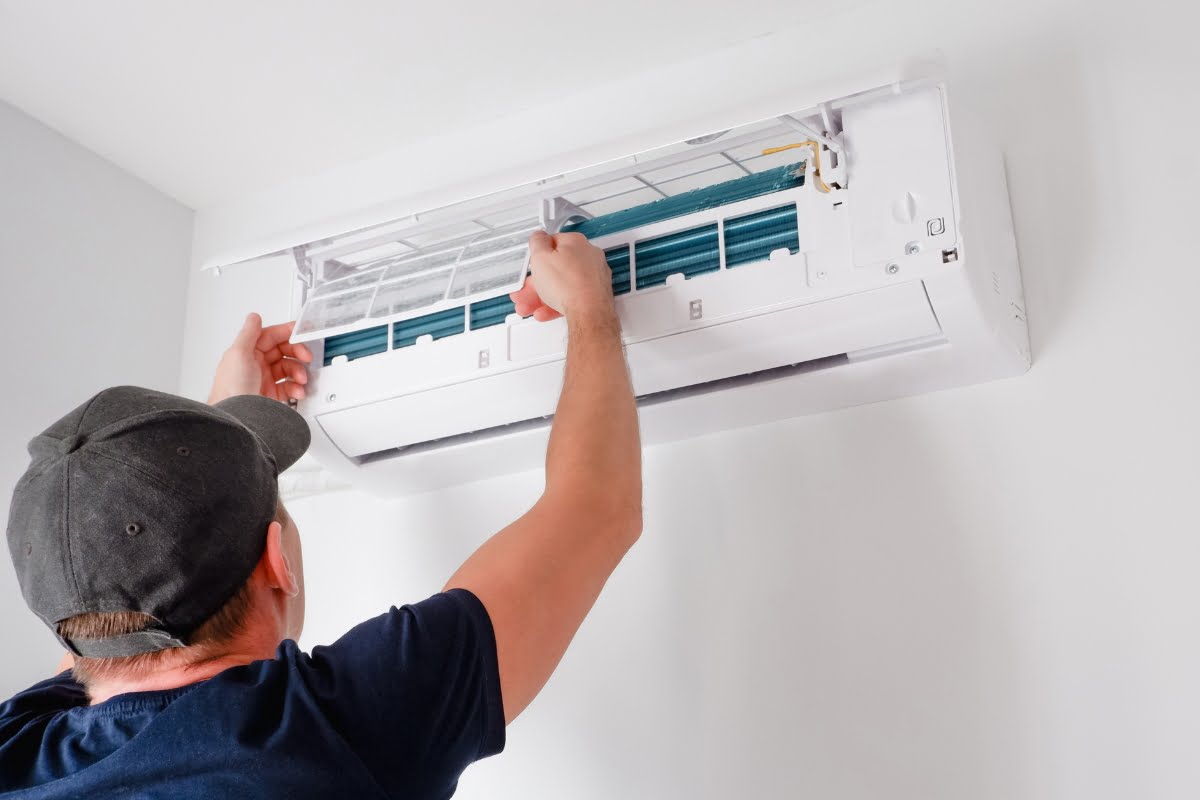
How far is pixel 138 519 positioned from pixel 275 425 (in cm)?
28

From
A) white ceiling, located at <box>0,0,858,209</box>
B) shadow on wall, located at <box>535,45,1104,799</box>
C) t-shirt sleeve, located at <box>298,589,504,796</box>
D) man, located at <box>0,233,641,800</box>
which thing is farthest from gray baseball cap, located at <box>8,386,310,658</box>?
white ceiling, located at <box>0,0,858,209</box>

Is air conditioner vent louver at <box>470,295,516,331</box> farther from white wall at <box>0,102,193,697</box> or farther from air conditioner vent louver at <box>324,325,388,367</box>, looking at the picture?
white wall at <box>0,102,193,697</box>

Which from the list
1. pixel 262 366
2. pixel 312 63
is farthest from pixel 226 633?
pixel 312 63

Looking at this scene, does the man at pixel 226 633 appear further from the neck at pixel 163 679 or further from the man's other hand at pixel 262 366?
the man's other hand at pixel 262 366

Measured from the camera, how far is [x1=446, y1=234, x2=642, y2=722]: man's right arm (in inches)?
35.5

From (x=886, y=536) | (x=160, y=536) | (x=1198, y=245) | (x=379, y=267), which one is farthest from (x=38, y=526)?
(x=1198, y=245)

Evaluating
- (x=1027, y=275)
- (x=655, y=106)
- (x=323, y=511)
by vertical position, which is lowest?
(x=323, y=511)

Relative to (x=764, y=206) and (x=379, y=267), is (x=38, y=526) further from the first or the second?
(x=764, y=206)

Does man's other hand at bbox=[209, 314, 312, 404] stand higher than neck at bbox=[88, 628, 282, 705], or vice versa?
man's other hand at bbox=[209, 314, 312, 404]

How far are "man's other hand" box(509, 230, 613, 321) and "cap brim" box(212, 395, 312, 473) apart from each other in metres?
0.30

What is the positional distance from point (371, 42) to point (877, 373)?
86 cm

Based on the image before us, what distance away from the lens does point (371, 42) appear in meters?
1.58

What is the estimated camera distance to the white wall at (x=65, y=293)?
Answer: 166 centimetres

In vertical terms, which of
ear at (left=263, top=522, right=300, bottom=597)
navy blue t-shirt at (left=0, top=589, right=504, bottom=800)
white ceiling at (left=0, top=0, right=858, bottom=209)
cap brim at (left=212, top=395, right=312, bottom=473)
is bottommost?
navy blue t-shirt at (left=0, top=589, right=504, bottom=800)
